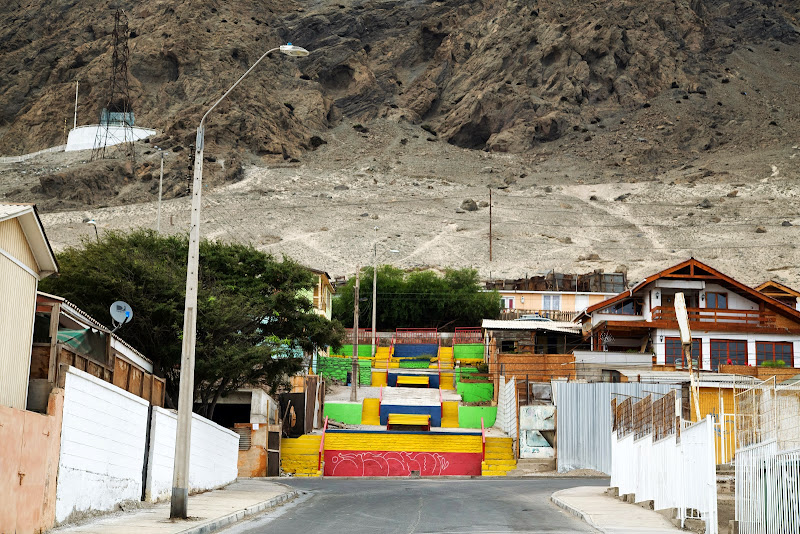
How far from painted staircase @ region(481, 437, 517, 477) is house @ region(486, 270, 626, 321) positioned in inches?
1377

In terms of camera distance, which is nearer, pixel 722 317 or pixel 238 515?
pixel 238 515

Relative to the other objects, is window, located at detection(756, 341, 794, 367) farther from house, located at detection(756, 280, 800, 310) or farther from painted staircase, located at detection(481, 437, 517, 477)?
painted staircase, located at detection(481, 437, 517, 477)

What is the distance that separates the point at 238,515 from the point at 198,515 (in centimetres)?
99

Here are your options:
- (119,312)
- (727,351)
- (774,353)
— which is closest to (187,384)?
(119,312)

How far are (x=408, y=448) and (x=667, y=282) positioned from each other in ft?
61.8

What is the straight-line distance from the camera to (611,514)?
1942 cm

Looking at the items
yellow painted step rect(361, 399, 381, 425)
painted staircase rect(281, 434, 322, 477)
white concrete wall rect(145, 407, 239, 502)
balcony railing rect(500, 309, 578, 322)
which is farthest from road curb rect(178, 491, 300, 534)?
balcony railing rect(500, 309, 578, 322)

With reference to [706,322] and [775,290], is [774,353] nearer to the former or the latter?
[706,322]

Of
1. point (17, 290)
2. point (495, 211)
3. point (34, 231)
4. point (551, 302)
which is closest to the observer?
point (17, 290)

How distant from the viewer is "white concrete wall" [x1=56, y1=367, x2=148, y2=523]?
15.4 meters

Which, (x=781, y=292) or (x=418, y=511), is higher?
(x=781, y=292)

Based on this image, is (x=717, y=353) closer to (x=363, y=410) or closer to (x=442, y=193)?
(x=363, y=410)

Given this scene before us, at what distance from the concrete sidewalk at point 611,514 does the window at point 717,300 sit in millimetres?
27214

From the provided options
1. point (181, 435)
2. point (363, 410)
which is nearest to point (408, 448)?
point (363, 410)
